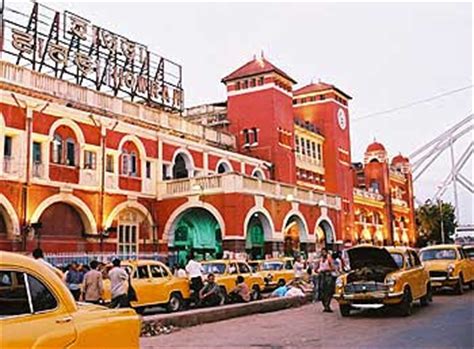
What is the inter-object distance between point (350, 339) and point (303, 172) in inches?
1317

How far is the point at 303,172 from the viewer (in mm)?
44031

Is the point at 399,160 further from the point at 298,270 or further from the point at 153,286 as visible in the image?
the point at 153,286

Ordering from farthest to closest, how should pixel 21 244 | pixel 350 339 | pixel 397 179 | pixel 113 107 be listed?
pixel 397 179 → pixel 113 107 → pixel 21 244 → pixel 350 339

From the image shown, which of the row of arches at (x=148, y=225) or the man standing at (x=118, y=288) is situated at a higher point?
the row of arches at (x=148, y=225)

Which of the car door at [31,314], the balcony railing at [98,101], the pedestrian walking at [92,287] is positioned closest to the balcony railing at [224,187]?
the balcony railing at [98,101]

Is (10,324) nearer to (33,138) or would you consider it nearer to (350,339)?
(350,339)

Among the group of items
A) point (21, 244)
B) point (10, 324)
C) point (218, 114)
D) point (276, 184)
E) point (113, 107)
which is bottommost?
point (10, 324)

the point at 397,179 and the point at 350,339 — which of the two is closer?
the point at 350,339

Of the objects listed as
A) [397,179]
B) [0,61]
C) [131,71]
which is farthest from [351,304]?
[397,179]

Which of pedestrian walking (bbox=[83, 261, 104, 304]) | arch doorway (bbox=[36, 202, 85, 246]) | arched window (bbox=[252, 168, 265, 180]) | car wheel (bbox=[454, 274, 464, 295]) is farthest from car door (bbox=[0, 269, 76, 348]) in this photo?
arched window (bbox=[252, 168, 265, 180])

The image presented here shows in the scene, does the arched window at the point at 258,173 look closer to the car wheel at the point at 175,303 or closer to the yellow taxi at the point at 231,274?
the yellow taxi at the point at 231,274

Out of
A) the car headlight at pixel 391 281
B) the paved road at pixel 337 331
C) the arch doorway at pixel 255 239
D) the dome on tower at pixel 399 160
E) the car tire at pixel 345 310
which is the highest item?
the dome on tower at pixel 399 160

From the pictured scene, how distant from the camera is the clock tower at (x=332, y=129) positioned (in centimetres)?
4697

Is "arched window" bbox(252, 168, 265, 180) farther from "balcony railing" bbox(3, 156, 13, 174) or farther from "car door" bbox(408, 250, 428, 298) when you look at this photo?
"car door" bbox(408, 250, 428, 298)
